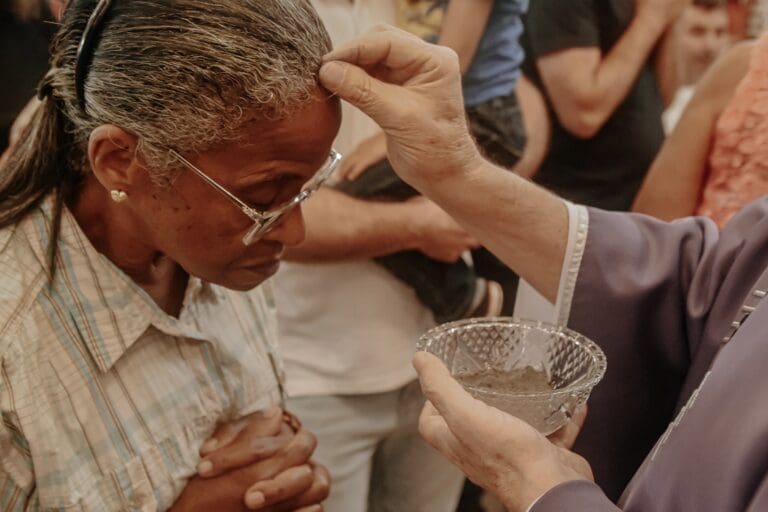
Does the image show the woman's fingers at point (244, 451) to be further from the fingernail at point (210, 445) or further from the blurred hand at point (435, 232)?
the blurred hand at point (435, 232)

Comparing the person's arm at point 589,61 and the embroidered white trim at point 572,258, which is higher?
the person's arm at point 589,61

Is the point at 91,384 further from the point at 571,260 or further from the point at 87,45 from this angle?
the point at 571,260

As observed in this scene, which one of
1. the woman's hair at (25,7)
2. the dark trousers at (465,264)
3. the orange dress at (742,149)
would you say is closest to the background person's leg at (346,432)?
the dark trousers at (465,264)

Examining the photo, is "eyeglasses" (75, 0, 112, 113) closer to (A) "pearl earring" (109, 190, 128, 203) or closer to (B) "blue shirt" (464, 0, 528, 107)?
(A) "pearl earring" (109, 190, 128, 203)

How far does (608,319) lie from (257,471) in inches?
23.1

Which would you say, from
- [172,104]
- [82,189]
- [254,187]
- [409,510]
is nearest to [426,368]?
[254,187]

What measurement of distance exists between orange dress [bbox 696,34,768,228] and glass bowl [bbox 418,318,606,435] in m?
0.55

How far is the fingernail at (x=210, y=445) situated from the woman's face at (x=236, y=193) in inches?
10.0

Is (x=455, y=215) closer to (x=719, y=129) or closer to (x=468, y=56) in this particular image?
(x=468, y=56)

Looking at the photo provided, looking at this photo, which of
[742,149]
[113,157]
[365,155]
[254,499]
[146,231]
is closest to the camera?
[113,157]

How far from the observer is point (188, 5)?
967 mm

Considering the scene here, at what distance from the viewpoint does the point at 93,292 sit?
3.69 ft

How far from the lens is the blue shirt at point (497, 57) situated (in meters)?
1.74

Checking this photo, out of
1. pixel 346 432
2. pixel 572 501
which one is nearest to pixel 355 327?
pixel 346 432
